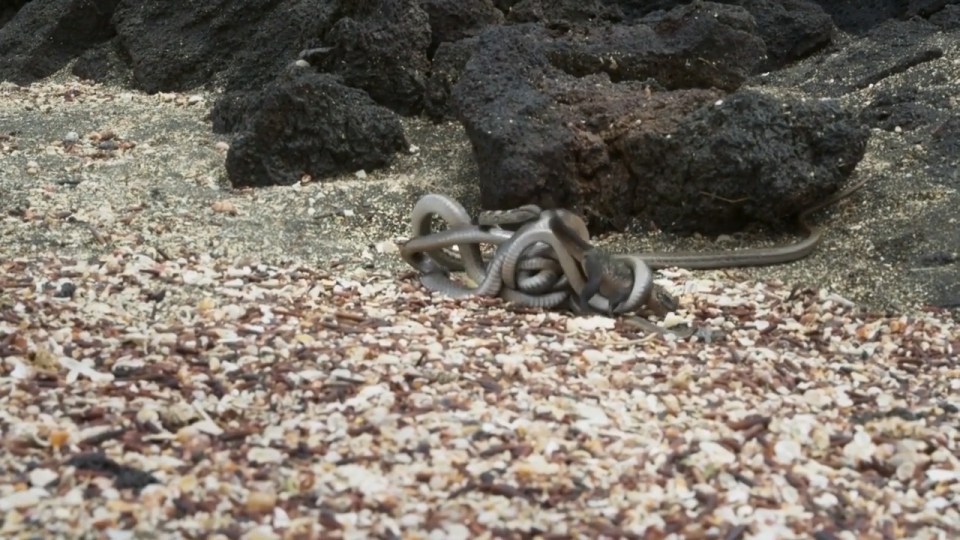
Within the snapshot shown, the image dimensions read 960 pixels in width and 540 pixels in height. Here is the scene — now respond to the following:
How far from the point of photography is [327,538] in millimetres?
2877

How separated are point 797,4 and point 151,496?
7.37 meters

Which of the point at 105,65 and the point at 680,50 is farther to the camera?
the point at 105,65

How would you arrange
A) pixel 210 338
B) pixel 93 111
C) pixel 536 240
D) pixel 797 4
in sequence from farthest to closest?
1. pixel 797 4
2. pixel 93 111
3. pixel 536 240
4. pixel 210 338

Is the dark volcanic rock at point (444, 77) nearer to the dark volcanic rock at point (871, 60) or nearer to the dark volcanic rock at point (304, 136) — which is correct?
the dark volcanic rock at point (304, 136)

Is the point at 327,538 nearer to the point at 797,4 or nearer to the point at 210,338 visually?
the point at 210,338

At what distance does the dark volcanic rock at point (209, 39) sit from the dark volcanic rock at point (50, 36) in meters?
0.46

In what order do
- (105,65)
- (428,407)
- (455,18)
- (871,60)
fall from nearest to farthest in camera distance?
(428,407), (455,18), (871,60), (105,65)

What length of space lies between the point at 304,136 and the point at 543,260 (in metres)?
2.13

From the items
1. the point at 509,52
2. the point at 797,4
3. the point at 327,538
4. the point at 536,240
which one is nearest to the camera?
the point at 327,538

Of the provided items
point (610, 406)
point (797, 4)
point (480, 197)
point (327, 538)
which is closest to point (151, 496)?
point (327, 538)

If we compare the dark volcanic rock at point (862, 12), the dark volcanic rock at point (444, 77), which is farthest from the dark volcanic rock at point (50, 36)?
the dark volcanic rock at point (862, 12)

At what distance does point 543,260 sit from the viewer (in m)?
5.03

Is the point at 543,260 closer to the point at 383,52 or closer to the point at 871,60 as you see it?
the point at 383,52

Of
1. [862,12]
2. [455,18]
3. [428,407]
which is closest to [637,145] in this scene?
[455,18]
